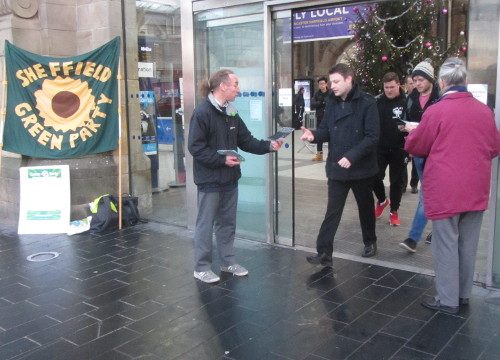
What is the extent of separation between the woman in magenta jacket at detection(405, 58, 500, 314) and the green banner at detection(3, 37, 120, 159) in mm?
4135

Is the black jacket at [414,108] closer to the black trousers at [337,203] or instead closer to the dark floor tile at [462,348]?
the black trousers at [337,203]

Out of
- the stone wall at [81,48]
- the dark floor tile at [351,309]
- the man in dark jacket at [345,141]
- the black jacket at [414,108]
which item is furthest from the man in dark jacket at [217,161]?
the stone wall at [81,48]

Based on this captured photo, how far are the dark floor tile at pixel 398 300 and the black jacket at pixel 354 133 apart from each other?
3.30 ft

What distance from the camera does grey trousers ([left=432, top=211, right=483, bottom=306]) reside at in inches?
148

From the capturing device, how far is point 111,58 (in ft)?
21.5

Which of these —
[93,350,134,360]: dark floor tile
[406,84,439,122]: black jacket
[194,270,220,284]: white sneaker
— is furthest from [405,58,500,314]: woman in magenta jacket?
[93,350,134,360]: dark floor tile

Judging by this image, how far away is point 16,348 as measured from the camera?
11.7ft

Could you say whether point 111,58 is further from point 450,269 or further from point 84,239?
point 450,269

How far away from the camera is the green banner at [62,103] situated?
6.48 metres

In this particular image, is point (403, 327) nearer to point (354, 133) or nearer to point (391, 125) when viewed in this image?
point (354, 133)

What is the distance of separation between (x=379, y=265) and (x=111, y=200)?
3.40 metres

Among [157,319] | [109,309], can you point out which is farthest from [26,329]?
A: [157,319]

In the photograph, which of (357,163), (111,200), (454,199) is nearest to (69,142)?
(111,200)

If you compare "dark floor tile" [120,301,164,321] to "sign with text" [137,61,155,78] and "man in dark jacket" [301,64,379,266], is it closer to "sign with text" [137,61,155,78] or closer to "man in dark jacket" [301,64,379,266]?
"man in dark jacket" [301,64,379,266]
